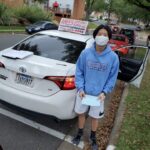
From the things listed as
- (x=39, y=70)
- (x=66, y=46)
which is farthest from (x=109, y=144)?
(x=66, y=46)

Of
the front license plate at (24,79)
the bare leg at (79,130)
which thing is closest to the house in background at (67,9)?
the front license plate at (24,79)

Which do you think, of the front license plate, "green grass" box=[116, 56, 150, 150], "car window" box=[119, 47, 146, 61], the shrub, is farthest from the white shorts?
the shrub

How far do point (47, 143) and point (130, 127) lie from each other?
5.23ft

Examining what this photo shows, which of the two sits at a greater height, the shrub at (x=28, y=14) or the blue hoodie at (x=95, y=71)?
the blue hoodie at (x=95, y=71)

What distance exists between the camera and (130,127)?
209 inches

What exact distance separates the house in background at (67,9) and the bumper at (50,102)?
51.4m

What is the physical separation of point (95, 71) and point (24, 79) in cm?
114

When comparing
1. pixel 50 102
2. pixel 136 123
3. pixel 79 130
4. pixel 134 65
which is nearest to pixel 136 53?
pixel 134 65

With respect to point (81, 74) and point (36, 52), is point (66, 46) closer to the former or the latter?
point (36, 52)

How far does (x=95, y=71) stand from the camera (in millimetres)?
4090

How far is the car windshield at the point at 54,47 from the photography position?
5.09 meters

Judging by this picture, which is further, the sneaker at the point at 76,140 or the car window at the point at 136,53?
the car window at the point at 136,53

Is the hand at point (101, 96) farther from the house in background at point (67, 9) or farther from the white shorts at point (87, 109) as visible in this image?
the house in background at point (67, 9)

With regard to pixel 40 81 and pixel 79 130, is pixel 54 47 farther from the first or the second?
pixel 79 130
